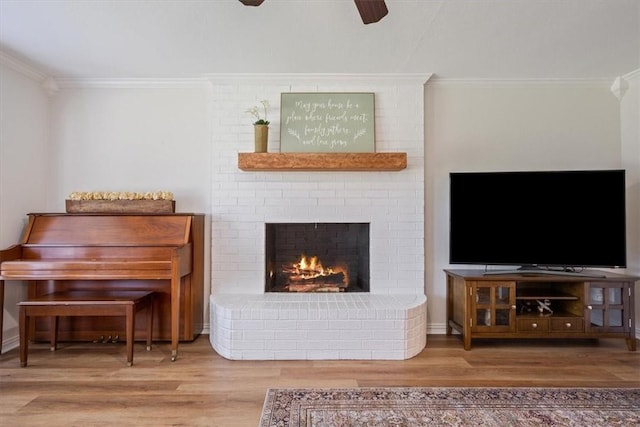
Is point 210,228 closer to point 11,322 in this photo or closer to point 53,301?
point 53,301

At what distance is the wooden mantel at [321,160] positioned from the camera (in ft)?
9.62

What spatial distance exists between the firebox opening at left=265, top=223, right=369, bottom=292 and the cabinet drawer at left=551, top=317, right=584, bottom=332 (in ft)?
4.88

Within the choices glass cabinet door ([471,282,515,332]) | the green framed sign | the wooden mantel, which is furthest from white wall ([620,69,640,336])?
the green framed sign

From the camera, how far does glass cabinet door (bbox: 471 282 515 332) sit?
2.80 m

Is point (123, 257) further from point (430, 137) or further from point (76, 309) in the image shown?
point (430, 137)

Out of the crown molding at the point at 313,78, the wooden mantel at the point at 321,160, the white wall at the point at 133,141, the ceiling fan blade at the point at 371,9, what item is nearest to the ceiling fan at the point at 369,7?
the ceiling fan blade at the point at 371,9

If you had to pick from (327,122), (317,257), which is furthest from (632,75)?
(317,257)

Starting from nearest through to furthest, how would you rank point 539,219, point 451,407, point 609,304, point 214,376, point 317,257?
point 451,407, point 214,376, point 609,304, point 539,219, point 317,257

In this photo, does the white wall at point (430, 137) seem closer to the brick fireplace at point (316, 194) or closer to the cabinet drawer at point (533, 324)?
the brick fireplace at point (316, 194)

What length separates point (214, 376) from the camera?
2383 mm

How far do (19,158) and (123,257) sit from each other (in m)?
1.25

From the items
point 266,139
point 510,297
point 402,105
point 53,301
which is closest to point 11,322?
point 53,301

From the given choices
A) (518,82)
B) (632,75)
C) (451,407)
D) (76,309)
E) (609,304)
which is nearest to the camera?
(451,407)

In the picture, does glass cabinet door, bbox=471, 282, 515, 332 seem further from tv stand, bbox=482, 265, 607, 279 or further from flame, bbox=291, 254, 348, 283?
flame, bbox=291, 254, 348, 283
